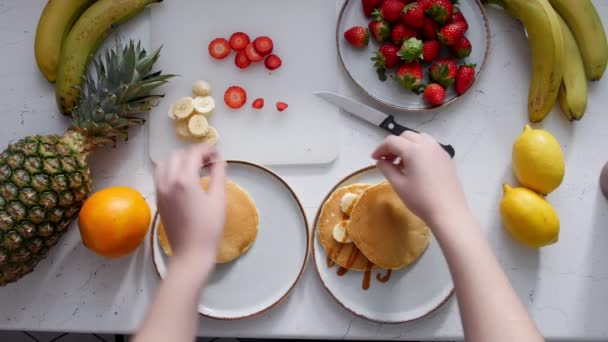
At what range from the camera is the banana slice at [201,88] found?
120 cm

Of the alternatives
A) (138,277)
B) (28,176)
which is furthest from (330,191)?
(28,176)

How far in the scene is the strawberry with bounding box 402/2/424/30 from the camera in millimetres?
1136

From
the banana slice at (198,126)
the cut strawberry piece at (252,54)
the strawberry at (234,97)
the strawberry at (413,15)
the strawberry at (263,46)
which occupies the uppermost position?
the strawberry at (413,15)

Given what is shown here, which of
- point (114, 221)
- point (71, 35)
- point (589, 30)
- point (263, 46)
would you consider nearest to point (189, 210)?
point (114, 221)

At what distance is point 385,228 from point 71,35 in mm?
818

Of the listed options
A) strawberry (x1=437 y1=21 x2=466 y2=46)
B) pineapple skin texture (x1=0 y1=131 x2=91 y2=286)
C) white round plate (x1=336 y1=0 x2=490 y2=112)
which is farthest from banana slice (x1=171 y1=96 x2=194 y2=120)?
strawberry (x1=437 y1=21 x2=466 y2=46)

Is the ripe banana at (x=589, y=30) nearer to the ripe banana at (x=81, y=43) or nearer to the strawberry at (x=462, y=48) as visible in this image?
the strawberry at (x=462, y=48)

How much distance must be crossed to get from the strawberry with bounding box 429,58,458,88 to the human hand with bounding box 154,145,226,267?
0.59m

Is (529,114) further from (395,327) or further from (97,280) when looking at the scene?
(97,280)

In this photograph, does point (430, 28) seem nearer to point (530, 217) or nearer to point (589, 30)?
point (589, 30)

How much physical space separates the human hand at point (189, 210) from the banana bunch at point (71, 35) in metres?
0.53

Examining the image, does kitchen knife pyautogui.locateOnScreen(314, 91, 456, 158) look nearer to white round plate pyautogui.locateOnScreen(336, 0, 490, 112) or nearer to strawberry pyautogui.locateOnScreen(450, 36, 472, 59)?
white round plate pyautogui.locateOnScreen(336, 0, 490, 112)

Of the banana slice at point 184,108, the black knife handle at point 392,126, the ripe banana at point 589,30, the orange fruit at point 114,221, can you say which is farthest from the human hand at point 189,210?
the ripe banana at point 589,30

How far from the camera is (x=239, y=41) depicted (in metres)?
1.22
